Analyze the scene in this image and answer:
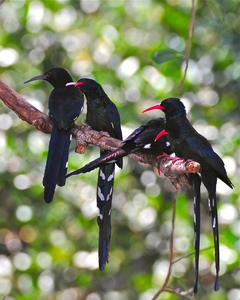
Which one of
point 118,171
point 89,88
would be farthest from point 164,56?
point 118,171

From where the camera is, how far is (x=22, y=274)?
6129 millimetres

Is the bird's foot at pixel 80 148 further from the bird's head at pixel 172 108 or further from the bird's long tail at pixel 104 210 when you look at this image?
the bird's head at pixel 172 108

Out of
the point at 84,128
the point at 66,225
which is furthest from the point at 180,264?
the point at 84,128

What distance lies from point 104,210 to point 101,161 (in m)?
0.96

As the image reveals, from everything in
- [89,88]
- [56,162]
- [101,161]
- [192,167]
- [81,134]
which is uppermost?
[89,88]

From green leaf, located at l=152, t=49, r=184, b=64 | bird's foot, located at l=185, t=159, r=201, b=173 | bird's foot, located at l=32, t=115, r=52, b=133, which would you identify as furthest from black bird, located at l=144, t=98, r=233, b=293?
bird's foot, located at l=32, t=115, r=52, b=133

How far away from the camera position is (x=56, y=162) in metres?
4.16

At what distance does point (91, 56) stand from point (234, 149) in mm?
1544

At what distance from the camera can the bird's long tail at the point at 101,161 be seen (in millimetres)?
3557

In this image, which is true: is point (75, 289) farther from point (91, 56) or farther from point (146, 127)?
point (146, 127)

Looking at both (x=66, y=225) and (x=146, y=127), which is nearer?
(x=146, y=127)

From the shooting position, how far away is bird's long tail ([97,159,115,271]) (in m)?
4.38

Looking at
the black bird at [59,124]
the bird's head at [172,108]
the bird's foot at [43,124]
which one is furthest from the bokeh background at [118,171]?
the bird's head at [172,108]

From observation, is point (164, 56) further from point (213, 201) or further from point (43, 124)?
point (213, 201)
